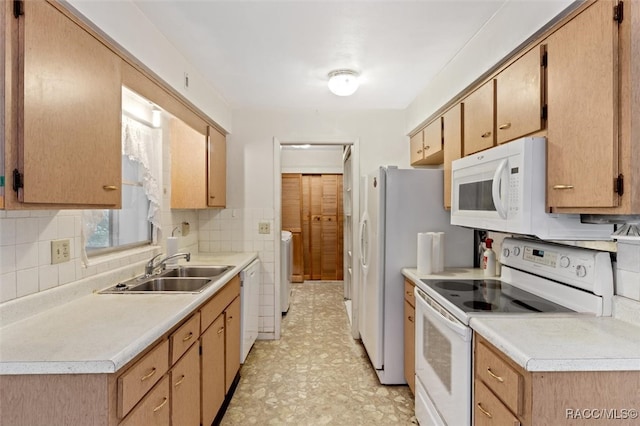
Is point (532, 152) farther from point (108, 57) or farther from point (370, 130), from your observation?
point (370, 130)

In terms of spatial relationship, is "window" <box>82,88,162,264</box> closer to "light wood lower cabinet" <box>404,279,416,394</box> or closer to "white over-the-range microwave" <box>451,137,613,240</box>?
"light wood lower cabinet" <box>404,279,416,394</box>

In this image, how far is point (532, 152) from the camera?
4.89 feet

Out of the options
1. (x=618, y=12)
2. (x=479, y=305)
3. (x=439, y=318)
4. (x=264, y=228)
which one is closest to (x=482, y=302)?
(x=479, y=305)

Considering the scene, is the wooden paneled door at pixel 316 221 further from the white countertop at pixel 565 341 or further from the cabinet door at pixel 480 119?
the white countertop at pixel 565 341

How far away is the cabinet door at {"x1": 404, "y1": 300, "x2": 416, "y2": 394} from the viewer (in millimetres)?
2307

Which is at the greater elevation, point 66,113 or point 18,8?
point 18,8

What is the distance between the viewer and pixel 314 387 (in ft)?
8.31

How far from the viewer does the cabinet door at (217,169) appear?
3.02 metres

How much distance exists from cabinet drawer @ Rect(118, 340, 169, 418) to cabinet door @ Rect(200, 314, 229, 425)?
0.45m

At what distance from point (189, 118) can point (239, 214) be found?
119 centimetres

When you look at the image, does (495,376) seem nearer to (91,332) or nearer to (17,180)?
(91,332)

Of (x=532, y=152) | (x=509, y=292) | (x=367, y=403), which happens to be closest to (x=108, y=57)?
(x=532, y=152)

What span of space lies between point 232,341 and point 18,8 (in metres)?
2.04

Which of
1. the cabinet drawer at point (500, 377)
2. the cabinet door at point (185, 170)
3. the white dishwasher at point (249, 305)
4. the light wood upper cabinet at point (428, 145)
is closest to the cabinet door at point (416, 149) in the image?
the light wood upper cabinet at point (428, 145)
